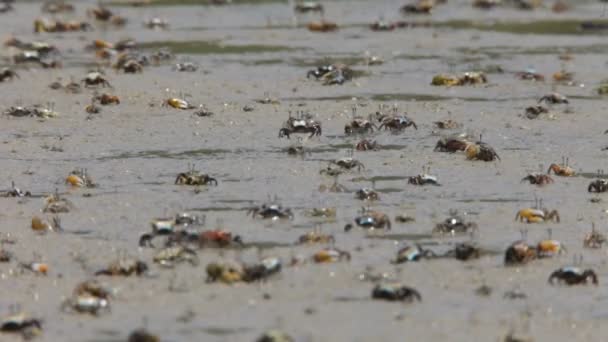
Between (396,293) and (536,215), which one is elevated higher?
(536,215)

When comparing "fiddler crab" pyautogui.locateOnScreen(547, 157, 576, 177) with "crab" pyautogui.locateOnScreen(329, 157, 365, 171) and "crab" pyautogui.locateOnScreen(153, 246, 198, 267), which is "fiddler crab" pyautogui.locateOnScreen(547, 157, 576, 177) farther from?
"crab" pyautogui.locateOnScreen(153, 246, 198, 267)

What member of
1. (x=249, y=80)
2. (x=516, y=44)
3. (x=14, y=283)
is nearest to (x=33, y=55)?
(x=249, y=80)

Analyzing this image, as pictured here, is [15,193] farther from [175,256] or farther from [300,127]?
[300,127]

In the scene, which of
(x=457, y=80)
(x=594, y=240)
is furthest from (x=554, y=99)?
(x=594, y=240)

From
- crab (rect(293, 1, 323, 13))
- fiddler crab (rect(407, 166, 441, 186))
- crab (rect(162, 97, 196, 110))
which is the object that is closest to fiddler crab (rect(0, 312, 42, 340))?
fiddler crab (rect(407, 166, 441, 186))

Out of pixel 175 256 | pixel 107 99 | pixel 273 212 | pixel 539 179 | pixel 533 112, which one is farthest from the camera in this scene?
pixel 107 99

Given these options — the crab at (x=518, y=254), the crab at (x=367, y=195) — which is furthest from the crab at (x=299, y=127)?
the crab at (x=518, y=254)

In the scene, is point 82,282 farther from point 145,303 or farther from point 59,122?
point 59,122

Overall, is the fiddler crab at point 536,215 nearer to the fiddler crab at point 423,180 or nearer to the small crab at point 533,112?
the fiddler crab at point 423,180
